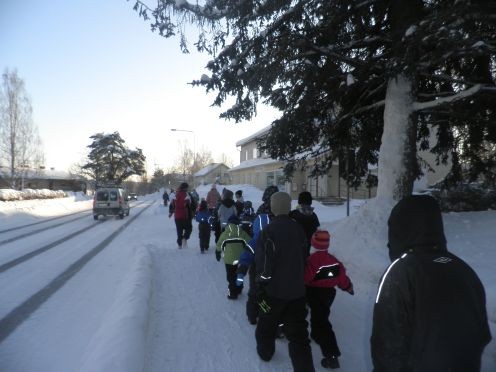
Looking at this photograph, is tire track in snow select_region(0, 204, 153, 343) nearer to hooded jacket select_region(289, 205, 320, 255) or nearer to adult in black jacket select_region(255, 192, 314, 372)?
adult in black jacket select_region(255, 192, 314, 372)

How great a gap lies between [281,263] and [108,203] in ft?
63.8

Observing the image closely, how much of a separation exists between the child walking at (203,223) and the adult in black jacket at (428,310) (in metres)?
8.04

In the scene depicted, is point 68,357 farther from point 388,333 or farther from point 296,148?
point 296,148

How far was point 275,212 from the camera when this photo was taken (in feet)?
11.9

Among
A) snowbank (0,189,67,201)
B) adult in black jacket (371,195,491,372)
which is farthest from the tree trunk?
snowbank (0,189,67,201)

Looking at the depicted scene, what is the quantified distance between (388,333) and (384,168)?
6643 millimetres

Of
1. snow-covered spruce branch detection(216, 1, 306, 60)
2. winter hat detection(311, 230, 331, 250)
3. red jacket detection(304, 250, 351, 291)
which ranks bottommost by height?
red jacket detection(304, 250, 351, 291)

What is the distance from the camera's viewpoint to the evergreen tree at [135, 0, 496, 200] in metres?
7.01

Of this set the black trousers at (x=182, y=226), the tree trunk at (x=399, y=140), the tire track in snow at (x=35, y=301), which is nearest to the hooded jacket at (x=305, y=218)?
the tree trunk at (x=399, y=140)

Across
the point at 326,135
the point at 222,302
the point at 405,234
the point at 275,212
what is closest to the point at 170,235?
the point at 326,135

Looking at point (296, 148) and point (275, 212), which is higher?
point (296, 148)

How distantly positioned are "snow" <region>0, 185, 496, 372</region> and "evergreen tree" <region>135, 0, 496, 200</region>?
1.66m

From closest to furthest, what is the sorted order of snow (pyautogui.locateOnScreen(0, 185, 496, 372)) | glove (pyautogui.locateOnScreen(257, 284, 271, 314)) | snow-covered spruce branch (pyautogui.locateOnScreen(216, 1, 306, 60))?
glove (pyautogui.locateOnScreen(257, 284, 271, 314)), snow (pyautogui.locateOnScreen(0, 185, 496, 372)), snow-covered spruce branch (pyautogui.locateOnScreen(216, 1, 306, 60))

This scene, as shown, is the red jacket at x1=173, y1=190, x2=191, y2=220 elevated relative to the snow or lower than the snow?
elevated
